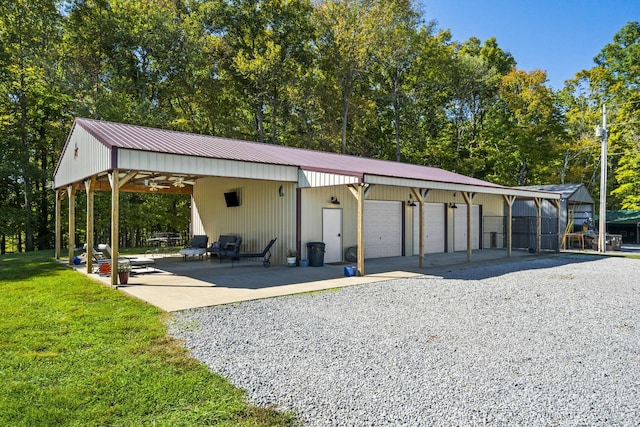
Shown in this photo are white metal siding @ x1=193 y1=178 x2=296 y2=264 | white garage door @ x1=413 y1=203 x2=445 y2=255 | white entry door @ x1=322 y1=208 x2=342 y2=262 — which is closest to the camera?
white metal siding @ x1=193 y1=178 x2=296 y2=264

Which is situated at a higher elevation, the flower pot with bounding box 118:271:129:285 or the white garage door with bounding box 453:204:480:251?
the white garage door with bounding box 453:204:480:251

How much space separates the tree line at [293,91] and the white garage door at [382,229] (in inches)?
449

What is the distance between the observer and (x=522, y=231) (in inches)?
707

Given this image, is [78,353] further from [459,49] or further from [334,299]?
[459,49]

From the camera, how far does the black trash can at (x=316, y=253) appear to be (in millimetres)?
10898

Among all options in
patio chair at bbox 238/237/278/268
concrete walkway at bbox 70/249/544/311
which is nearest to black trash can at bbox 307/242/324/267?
concrete walkway at bbox 70/249/544/311

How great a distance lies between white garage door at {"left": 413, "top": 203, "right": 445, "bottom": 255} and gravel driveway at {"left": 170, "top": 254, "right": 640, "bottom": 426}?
23.4 feet

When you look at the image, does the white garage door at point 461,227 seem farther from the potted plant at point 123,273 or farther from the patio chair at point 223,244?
the potted plant at point 123,273

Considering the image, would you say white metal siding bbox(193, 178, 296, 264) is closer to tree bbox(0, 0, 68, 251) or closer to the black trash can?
the black trash can

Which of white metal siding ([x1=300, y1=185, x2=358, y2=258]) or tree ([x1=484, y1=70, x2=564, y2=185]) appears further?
tree ([x1=484, y1=70, x2=564, y2=185])

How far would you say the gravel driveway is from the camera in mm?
2895

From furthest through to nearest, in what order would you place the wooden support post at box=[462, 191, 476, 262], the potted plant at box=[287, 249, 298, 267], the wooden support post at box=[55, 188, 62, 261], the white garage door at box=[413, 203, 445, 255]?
1. the white garage door at box=[413, 203, 445, 255]
2. the wooden support post at box=[55, 188, 62, 261]
3. the wooden support post at box=[462, 191, 476, 262]
4. the potted plant at box=[287, 249, 298, 267]

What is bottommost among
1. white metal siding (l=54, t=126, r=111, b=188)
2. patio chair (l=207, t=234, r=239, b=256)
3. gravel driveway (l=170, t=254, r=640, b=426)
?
gravel driveway (l=170, t=254, r=640, b=426)

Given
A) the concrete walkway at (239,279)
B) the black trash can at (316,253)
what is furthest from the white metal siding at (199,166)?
the concrete walkway at (239,279)
